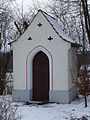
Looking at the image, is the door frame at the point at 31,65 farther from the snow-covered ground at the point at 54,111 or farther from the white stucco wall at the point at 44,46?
the snow-covered ground at the point at 54,111

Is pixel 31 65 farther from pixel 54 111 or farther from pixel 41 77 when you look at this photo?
pixel 54 111

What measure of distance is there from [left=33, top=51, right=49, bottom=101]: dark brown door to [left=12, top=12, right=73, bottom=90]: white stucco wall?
55cm

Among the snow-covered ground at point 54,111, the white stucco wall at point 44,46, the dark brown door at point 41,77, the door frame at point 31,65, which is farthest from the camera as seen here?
the dark brown door at point 41,77

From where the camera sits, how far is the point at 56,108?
39.8ft

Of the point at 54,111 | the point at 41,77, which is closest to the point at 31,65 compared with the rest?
the point at 41,77

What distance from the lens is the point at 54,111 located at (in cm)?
1155

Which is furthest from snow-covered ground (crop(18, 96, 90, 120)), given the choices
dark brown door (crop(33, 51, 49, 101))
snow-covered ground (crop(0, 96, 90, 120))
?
dark brown door (crop(33, 51, 49, 101))

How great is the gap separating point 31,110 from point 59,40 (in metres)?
3.80

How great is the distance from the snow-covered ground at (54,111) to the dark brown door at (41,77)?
1.15m

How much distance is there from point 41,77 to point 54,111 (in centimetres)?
284

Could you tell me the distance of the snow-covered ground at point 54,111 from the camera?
1049cm

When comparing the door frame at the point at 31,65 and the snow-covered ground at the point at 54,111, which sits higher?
the door frame at the point at 31,65

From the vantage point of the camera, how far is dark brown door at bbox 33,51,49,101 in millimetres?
13953

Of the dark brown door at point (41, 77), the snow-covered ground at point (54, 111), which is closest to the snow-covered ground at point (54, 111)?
the snow-covered ground at point (54, 111)
